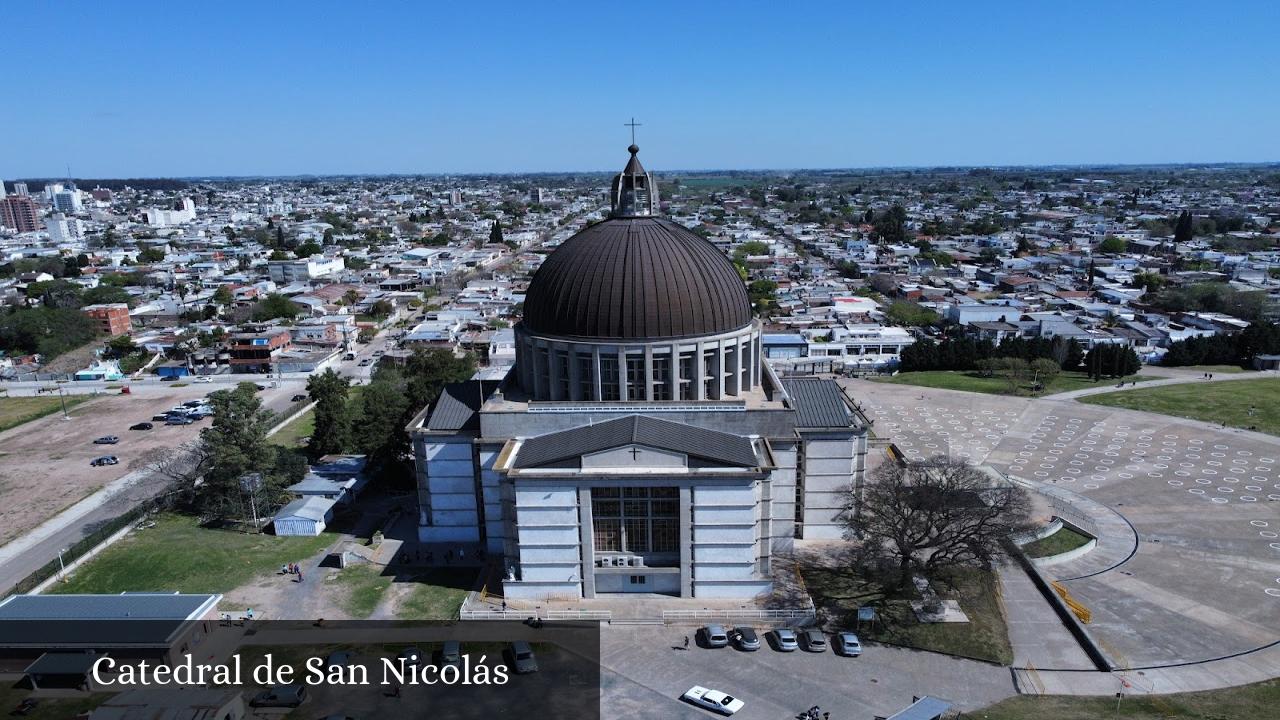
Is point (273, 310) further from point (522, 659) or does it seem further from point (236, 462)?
point (522, 659)

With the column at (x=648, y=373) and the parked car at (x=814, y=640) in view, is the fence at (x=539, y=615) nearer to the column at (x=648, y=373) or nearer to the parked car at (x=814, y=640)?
the parked car at (x=814, y=640)

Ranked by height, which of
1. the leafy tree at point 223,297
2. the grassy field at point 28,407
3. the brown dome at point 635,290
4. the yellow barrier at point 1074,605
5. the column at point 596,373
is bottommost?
the grassy field at point 28,407

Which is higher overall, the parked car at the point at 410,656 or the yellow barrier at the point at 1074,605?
the parked car at the point at 410,656

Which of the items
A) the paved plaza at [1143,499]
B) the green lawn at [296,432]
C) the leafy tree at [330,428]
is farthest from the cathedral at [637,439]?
the green lawn at [296,432]

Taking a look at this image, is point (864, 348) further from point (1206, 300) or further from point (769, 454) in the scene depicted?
point (769, 454)

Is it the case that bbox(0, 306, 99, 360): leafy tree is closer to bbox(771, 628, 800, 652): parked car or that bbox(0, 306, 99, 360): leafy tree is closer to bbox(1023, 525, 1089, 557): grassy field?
bbox(771, 628, 800, 652): parked car

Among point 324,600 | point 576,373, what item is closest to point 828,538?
point 576,373
